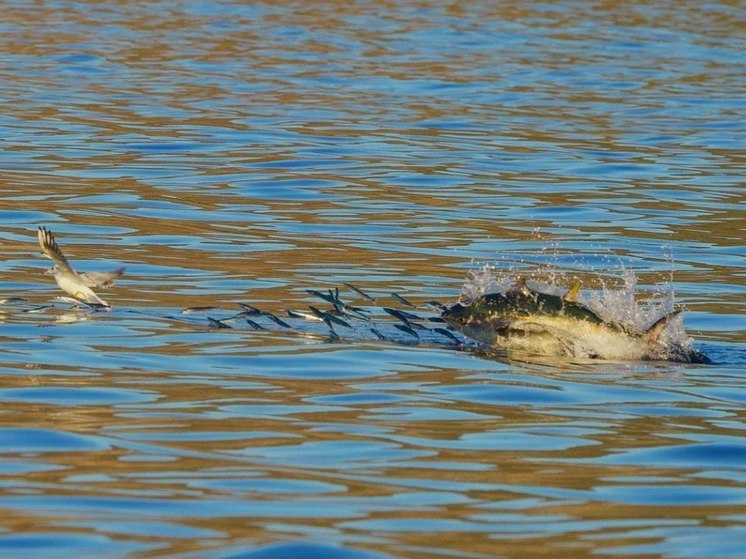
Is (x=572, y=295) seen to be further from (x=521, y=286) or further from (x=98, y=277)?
Answer: (x=98, y=277)

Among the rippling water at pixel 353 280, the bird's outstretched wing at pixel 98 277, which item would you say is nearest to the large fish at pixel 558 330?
the rippling water at pixel 353 280

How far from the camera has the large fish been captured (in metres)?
8.30

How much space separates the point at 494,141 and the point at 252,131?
249cm

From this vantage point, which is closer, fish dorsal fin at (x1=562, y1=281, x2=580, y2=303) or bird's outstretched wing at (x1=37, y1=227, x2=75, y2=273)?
fish dorsal fin at (x1=562, y1=281, x2=580, y2=303)

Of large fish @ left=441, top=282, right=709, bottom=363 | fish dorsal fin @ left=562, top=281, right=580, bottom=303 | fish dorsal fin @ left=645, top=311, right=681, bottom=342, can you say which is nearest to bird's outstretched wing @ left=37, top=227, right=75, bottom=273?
large fish @ left=441, top=282, right=709, bottom=363

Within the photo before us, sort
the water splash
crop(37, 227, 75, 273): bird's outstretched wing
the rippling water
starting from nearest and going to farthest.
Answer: the rippling water, the water splash, crop(37, 227, 75, 273): bird's outstretched wing

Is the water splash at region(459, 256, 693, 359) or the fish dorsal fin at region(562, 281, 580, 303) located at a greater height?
the fish dorsal fin at region(562, 281, 580, 303)

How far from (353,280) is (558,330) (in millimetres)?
2556

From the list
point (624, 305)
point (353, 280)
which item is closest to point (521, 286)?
point (624, 305)

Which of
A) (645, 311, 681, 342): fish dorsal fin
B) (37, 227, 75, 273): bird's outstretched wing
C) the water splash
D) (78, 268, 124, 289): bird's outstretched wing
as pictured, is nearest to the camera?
(645, 311, 681, 342): fish dorsal fin

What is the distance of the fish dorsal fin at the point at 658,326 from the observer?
8.25 metres

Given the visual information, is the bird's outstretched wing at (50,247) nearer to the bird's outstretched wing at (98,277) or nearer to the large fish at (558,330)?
the bird's outstretched wing at (98,277)

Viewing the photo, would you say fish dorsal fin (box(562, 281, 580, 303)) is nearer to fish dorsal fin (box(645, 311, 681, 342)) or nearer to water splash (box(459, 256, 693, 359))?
water splash (box(459, 256, 693, 359))

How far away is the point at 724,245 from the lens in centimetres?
1243
